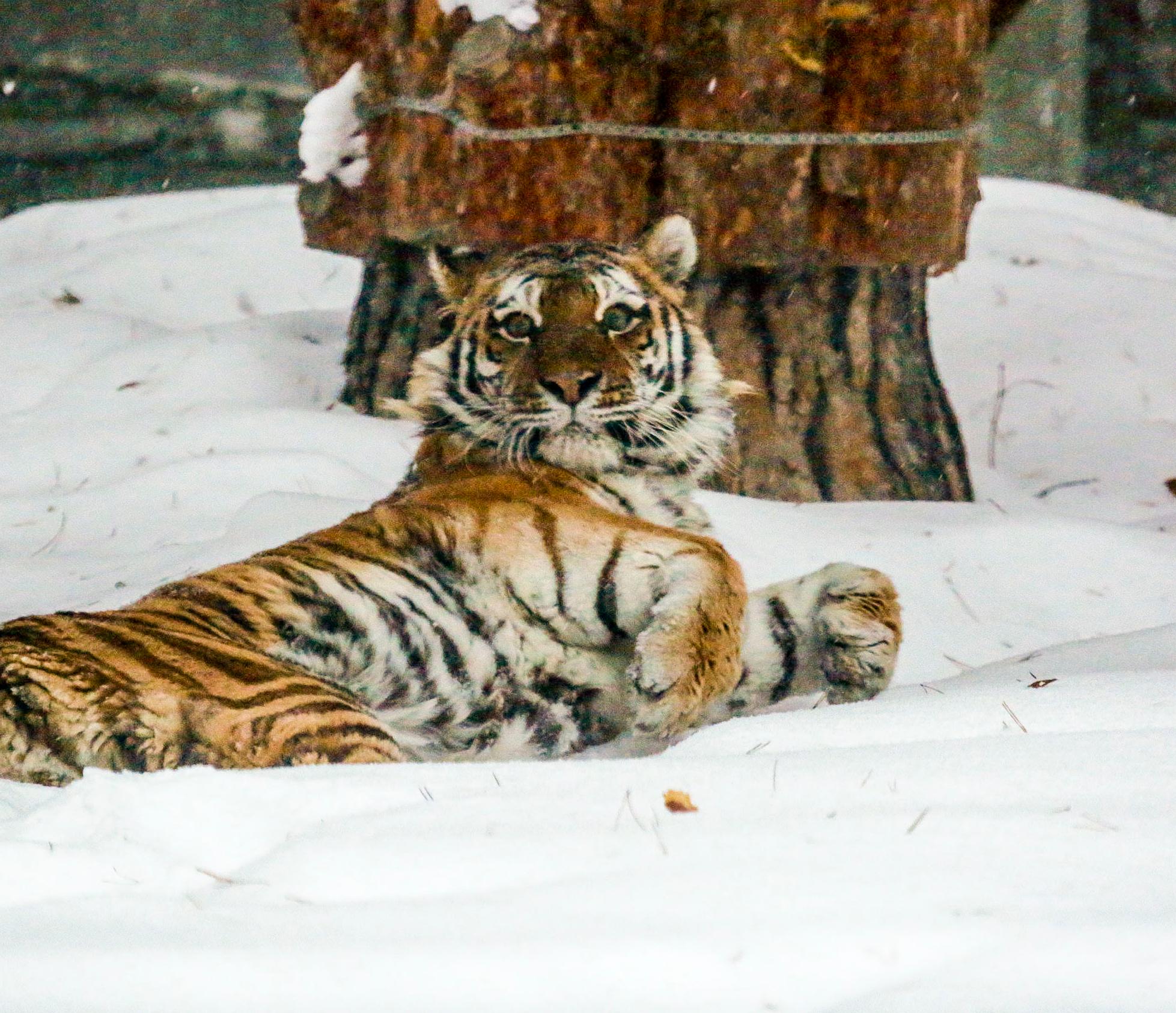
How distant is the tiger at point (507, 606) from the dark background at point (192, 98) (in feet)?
19.7

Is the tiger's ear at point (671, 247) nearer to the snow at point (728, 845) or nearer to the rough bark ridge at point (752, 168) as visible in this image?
the rough bark ridge at point (752, 168)

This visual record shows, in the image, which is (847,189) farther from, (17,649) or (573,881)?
(573,881)

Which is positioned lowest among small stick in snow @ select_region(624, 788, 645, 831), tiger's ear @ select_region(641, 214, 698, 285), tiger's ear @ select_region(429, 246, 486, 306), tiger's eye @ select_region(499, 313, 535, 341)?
small stick in snow @ select_region(624, 788, 645, 831)

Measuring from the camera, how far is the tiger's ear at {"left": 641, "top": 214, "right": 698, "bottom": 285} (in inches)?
139

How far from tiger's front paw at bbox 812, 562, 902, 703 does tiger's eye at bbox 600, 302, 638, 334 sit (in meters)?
0.78

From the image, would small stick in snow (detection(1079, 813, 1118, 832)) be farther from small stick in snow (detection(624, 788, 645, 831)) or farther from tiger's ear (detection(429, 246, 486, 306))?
tiger's ear (detection(429, 246, 486, 306))

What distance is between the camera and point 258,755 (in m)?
2.17

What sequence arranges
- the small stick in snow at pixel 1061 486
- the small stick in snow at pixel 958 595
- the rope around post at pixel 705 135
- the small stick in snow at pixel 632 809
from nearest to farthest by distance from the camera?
the small stick in snow at pixel 632 809 → the small stick in snow at pixel 958 595 → the rope around post at pixel 705 135 → the small stick in snow at pixel 1061 486

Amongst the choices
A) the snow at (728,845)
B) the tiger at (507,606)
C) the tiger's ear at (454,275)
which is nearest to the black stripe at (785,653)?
the tiger at (507,606)

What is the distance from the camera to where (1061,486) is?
529 cm

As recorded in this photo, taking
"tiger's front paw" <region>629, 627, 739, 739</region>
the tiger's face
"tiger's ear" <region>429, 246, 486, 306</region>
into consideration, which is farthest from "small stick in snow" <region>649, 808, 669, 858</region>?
"tiger's ear" <region>429, 246, 486, 306</region>

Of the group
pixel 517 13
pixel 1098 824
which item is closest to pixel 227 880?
pixel 1098 824

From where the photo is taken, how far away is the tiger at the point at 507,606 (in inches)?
86.7

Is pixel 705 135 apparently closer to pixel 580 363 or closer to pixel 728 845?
pixel 580 363
